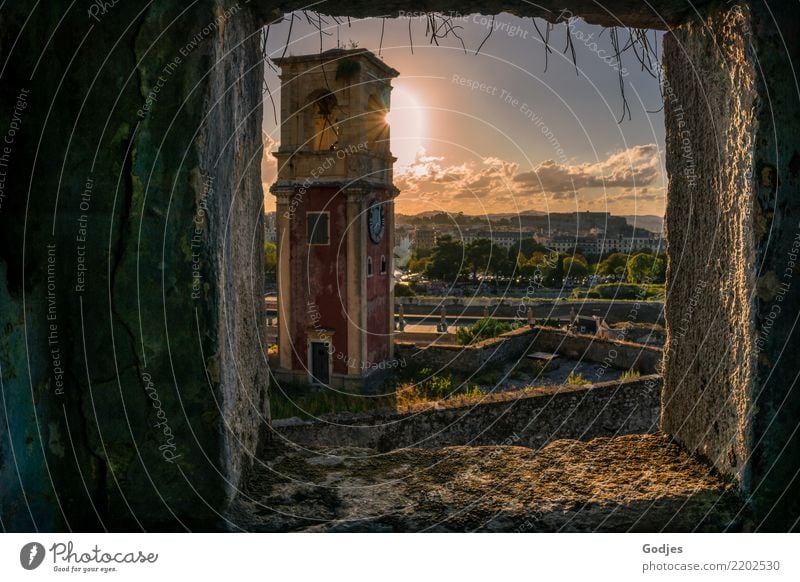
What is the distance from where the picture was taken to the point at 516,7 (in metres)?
2.32

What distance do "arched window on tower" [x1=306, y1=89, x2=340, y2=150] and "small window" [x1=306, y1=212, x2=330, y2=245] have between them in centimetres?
169

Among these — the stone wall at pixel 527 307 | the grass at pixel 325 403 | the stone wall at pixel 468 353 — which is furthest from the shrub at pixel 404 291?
the grass at pixel 325 403

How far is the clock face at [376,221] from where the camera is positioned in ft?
56.3

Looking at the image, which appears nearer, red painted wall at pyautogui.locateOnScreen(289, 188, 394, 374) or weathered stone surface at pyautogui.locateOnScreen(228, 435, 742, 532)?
weathered stone surface at pyautogui.locateOnScreen(228, 435, 742, 532)

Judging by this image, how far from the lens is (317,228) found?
17109 millimetres

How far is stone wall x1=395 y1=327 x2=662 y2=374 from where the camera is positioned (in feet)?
54.6

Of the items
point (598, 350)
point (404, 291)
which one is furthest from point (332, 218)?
point (404, 291)

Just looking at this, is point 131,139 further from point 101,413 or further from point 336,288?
point 336,288

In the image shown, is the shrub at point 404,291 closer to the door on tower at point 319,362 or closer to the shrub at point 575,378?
the door on tower at point 319,362

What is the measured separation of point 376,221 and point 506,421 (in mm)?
9092

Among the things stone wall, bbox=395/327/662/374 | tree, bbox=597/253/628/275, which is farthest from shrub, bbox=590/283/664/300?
stone wall, bbox=395/327/662/374

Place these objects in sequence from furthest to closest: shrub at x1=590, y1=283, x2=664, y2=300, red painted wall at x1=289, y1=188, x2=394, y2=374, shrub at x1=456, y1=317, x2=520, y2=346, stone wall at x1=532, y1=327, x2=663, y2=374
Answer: shrub at x1=590, y1=283, x2=664, y2=300 < shrub at x1=456, y1=317, x2=520, y2=346 < red painted wall at x1=289, y1=188, x2=394, y2=374 < stone wall at x1=532, y1=327, x2=663, y2=374

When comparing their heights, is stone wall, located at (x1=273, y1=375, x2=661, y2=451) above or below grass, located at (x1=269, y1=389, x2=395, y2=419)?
above
